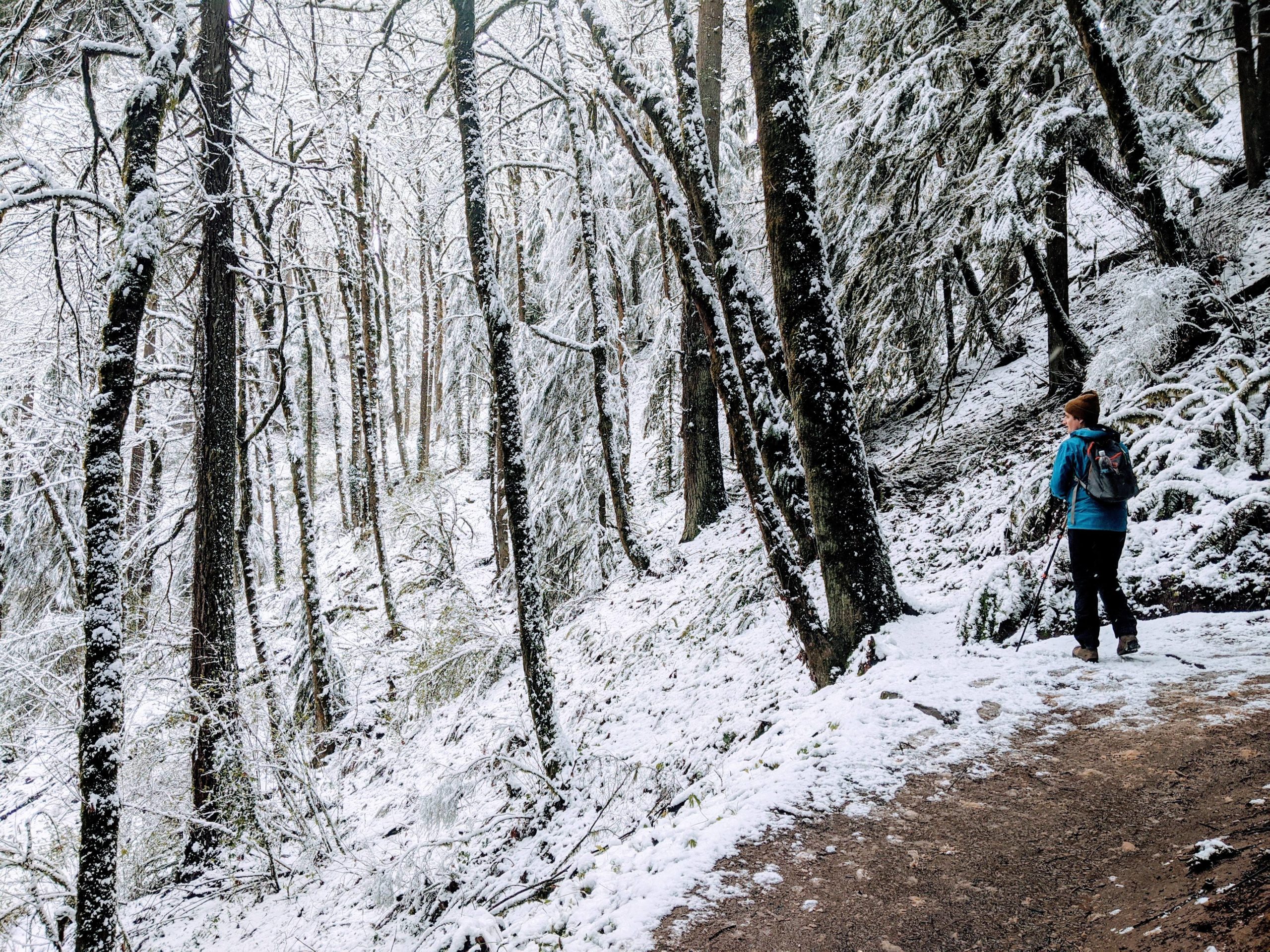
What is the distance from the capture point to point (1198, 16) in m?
6.43

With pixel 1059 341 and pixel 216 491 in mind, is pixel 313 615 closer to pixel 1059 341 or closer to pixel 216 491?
pixel 216 491

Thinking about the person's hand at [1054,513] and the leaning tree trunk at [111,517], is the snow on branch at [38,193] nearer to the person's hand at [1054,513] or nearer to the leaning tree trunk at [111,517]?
the leaning tree trunk at [111,517]

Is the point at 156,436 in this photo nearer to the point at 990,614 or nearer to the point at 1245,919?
the point at 990,614

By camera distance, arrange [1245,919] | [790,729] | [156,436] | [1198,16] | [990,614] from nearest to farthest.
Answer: [1245,919] < [790,729] < [990,614] < [1198,16] < [156,436]

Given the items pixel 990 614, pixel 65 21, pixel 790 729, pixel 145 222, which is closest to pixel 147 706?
pixel 145 222

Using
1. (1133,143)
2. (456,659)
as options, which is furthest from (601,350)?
(1133,143)

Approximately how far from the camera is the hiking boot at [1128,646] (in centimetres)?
389

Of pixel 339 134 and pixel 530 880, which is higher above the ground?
pixel 339 134

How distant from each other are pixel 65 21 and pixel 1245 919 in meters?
9.15

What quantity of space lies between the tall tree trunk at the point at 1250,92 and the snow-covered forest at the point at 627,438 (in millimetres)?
76

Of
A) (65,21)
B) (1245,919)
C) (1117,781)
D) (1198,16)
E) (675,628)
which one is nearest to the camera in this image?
(1245,919)

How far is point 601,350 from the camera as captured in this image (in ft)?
33.2

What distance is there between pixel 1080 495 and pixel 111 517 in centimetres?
664

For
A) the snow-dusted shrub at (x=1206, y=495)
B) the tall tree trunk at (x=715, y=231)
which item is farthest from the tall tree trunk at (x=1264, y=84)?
the tall tree trunk at (x=715, y=231)
